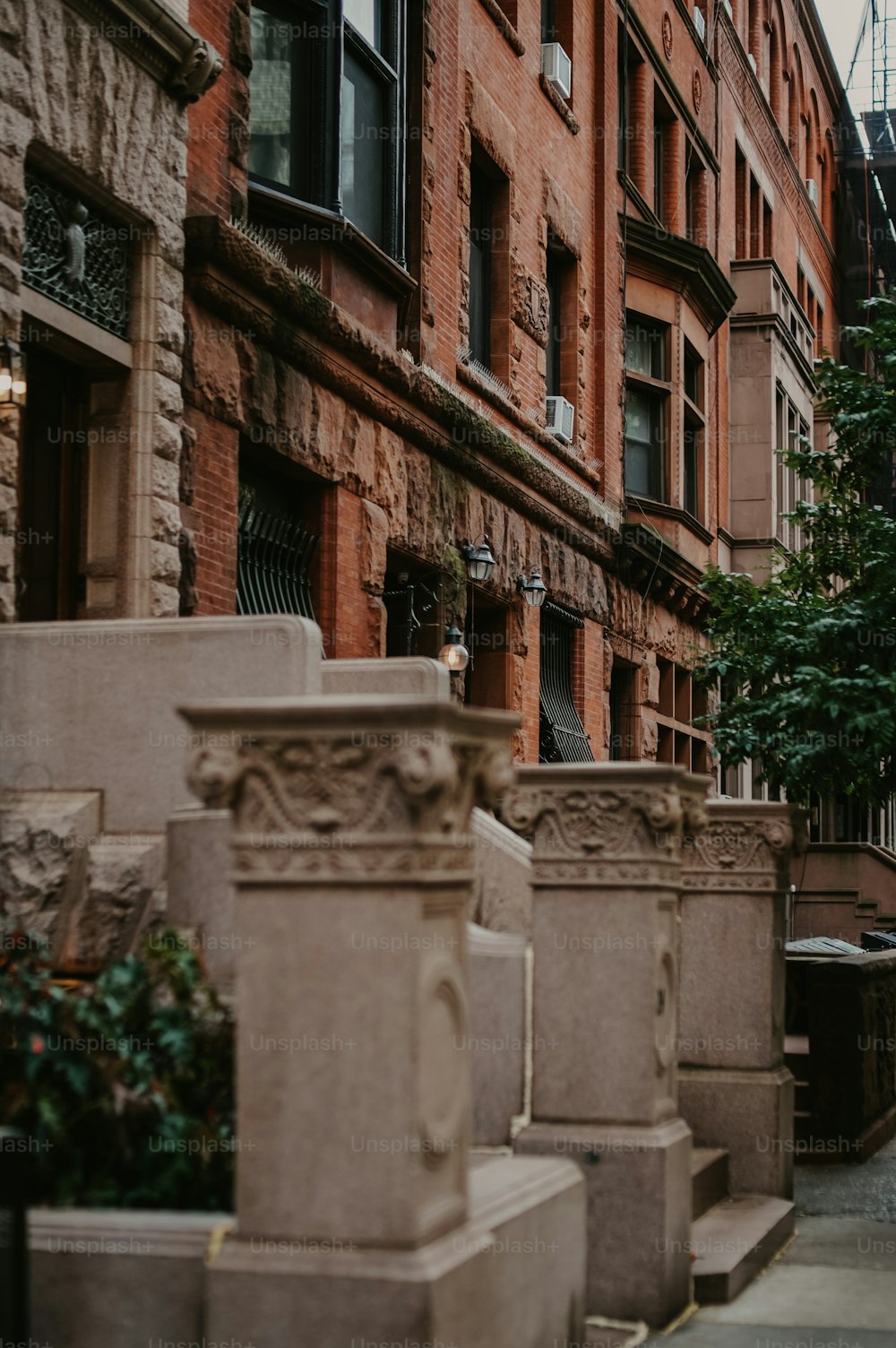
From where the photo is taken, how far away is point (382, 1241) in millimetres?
5082

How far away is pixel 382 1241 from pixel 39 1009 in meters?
1.82

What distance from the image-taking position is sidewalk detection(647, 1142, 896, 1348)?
7.30m

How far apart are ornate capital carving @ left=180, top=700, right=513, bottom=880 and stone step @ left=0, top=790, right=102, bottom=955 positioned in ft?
10.5

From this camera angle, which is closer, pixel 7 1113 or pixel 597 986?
pixel 7 1113

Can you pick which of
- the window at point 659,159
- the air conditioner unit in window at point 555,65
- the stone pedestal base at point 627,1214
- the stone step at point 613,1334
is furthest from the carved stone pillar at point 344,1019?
the window at point 659,159

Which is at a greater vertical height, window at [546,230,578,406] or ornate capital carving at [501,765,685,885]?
window at [546,230,578,406]

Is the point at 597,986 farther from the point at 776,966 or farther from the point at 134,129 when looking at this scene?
the point at 134,129

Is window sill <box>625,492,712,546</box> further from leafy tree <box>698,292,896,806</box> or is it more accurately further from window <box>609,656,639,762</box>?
leafy tree <box>698,292,896,806</box>

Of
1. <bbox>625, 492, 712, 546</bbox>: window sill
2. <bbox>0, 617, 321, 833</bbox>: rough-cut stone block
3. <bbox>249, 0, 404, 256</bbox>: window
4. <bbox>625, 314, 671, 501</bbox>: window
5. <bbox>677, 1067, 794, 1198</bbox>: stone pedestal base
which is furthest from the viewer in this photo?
<bbox>625, 314, 671, 501</bbox>: window

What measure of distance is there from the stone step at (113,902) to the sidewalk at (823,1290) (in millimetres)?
2898

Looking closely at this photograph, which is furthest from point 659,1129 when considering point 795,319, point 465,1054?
point 795,319

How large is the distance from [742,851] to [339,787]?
5193 millimetres

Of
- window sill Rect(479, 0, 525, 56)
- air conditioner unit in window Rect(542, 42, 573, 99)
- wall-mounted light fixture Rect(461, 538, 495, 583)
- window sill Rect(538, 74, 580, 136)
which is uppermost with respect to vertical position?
air conditioner unit in window Rect(542, 42, 573, 99)

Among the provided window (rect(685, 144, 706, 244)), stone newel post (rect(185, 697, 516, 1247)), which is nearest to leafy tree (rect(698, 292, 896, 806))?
stone newel post (rect(185, 697, 516, 1247))
